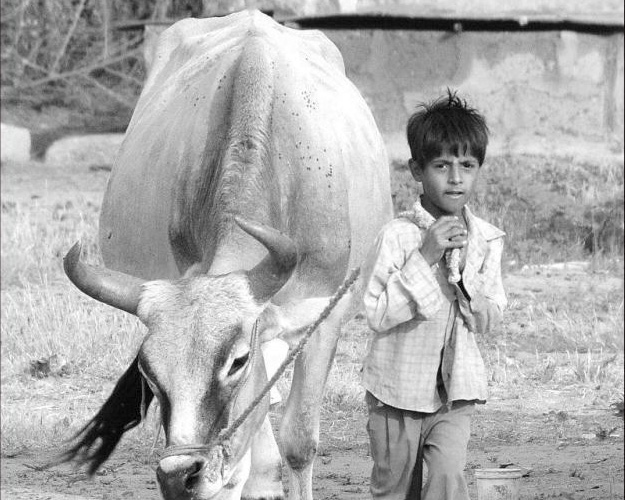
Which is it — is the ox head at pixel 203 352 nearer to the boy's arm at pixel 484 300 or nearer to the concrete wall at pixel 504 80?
the boy's arm at pixel 484 300

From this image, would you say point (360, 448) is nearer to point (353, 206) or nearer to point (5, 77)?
point (353, 206)

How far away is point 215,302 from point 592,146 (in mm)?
7128

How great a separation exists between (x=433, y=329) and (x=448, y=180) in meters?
0.42

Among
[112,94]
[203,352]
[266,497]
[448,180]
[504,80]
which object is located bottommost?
[266,497]

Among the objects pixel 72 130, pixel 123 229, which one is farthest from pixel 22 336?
pixel 72 130

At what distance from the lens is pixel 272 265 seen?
13.1 feet

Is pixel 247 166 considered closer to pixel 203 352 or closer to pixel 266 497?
pixel 203 352

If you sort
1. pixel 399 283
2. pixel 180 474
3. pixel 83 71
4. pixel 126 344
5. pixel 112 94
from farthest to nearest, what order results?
pixel 112 94
pixel 83 71
pixel 126 344
pixel 399 283
pixel 180 474

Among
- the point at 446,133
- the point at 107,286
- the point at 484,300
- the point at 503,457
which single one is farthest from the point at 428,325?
the point at 503,457

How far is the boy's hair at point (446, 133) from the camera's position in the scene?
12.7 feet

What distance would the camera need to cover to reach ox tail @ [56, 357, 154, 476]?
5199mm

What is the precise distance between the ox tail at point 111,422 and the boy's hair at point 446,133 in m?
1.73

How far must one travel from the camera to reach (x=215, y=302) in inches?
155

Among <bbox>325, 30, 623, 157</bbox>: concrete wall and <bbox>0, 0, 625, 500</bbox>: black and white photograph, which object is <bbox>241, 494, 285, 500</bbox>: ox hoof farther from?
<bbox>325, 30, 623, 157</bbox>: concrete wall
